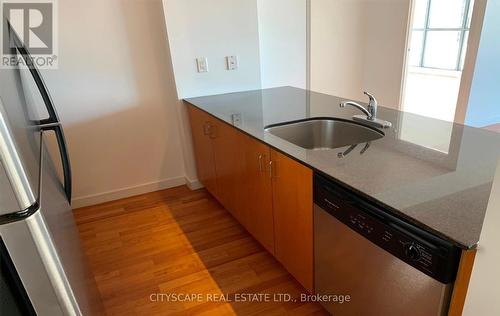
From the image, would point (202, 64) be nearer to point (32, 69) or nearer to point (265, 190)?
point (265, 190)

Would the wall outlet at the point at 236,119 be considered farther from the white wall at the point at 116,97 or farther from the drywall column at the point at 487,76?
the drywall column at the point at 487,76

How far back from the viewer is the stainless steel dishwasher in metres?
0.93

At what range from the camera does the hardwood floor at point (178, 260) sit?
1.78 m

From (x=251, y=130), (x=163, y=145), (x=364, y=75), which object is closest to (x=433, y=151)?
(x=251, y=130)

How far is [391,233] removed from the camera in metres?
1.03

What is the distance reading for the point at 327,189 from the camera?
1276 millimetres

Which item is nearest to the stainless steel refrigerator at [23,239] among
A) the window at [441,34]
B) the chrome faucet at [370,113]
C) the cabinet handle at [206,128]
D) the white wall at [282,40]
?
the chrome faucet at [370,113]

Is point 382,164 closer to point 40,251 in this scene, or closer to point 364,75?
point 40,251

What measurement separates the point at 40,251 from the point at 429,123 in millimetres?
1786

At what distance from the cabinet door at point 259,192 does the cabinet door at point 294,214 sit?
6 centimetres

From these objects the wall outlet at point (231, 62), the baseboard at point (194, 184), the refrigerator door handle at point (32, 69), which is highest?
the refrigerator door handle at point (32, 69)

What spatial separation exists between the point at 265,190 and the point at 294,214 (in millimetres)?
280

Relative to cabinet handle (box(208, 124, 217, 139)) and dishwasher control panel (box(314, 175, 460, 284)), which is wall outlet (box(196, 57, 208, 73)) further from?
dishwasher control panel (box(314, 175, 460, 284))

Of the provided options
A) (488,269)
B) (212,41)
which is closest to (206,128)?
(212,41)
